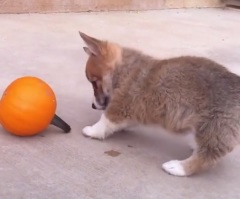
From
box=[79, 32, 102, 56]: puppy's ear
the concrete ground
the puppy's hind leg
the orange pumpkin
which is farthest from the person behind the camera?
box=[79, 32, 102, 56]: puppy's ear

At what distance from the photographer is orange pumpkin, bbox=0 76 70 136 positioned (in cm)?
270

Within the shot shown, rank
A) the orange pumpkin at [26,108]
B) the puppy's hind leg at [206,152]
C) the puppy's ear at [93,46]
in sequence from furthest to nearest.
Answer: the puppy's ear at [93,46] < the orange pumpkin at [26,108] < the puppy's hind leg at [206,152]

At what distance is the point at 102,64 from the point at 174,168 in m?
0.79

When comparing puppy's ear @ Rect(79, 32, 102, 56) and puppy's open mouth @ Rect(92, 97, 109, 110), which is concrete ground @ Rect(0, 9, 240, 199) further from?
puppy's ear @ Rect(79, 32, 102, 56)

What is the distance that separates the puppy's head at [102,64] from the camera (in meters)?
2.91

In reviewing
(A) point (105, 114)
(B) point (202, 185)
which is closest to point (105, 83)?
(A) point (105, 114)

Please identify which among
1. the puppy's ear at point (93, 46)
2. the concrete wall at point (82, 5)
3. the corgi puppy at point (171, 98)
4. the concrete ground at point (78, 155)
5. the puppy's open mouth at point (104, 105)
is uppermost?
the puppy's ear at point (93, 46)

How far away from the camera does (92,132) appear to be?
2.89 m

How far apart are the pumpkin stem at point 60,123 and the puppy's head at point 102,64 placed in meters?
0.28

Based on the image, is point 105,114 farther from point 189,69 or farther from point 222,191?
point 222,191

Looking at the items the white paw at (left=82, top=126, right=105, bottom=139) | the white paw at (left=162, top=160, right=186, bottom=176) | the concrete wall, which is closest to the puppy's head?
the white paw at (left=82, top=126, right=105, bottom=139)

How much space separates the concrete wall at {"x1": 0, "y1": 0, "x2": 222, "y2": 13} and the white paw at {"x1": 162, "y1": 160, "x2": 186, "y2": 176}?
4.90 meters

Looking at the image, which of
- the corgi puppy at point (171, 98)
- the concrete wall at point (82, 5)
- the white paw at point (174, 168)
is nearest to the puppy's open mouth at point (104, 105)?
the corgi puppy at point (171, 98)

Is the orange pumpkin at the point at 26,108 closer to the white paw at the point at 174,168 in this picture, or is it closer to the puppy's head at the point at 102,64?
the puppy's head at the point at 102,64
